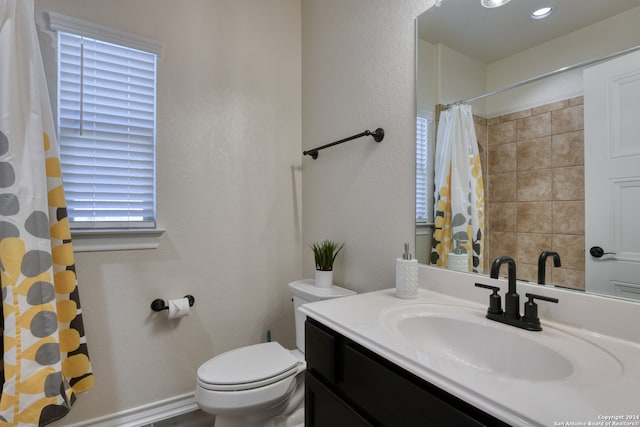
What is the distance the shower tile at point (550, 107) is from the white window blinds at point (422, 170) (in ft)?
1.27

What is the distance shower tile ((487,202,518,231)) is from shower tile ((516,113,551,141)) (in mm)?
211

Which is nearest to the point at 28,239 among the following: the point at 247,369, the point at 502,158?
the point at 247,369

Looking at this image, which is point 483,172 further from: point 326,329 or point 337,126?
point 337,126

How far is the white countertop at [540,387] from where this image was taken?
1.51 ft

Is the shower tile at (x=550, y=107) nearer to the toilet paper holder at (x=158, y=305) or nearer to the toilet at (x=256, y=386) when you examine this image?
the toilet at (x=256, y=386)

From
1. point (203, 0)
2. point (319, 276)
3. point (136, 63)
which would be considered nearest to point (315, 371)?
point (319, 276)

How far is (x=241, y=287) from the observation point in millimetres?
1819

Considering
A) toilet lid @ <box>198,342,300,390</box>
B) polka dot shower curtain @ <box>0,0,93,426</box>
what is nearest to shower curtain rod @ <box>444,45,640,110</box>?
toilet lid @ <box>198,342,300,390</box>

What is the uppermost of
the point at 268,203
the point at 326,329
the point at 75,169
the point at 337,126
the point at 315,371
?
the point at 337,126

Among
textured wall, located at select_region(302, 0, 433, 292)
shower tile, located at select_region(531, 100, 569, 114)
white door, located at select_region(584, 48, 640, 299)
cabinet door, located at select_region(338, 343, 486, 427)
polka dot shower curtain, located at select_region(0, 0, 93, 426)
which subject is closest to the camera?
cabinet door, located at select_region(338, 343, 486, 427)

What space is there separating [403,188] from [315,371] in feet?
2.56

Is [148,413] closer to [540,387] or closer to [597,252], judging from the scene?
[540,387]

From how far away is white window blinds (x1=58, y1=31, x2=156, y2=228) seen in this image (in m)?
1.40

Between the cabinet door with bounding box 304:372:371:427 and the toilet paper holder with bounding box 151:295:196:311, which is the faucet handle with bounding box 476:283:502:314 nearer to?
the cabinet door with bounding box 304:372:371:427
